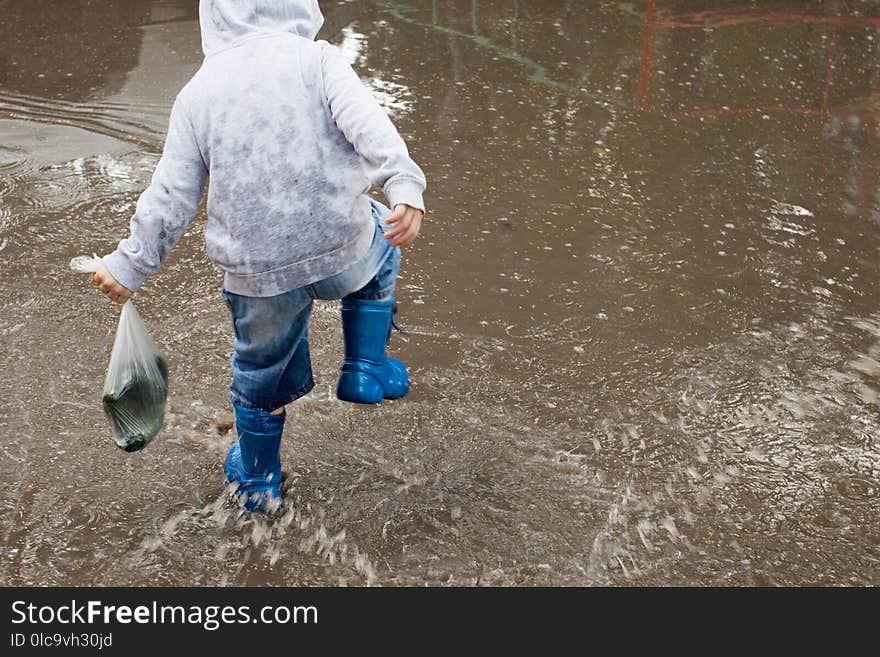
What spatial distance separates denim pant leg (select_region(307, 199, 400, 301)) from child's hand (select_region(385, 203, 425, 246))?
0.50 feet

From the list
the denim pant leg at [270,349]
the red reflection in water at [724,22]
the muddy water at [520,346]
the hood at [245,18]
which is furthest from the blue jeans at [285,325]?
the red reflection in water at [724,22]

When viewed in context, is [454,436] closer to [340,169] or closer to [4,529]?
[340,169]

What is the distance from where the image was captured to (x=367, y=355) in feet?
8.41

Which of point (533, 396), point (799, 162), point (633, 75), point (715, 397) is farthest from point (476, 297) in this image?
point (633, 75)

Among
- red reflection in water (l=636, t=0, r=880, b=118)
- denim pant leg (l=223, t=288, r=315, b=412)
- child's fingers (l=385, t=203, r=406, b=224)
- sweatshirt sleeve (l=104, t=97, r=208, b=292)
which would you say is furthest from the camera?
red reflection in water (l=636, t=0, r=880, b=118)

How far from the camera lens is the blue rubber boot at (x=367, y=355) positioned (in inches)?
100

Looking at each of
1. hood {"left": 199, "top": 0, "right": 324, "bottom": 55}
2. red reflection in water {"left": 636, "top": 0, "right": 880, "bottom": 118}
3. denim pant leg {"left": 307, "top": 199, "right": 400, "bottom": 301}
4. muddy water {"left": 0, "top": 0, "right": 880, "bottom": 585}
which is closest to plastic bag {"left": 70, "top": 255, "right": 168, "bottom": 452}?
muddy water {"left": 0, "top": 0, "right": 880, "bottom": 585}

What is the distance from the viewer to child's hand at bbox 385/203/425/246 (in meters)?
2.20

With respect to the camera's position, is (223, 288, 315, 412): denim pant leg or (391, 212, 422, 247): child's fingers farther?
(223, 288, 315, 412): denim pant leg

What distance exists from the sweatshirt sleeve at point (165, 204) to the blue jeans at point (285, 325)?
209 millimetres

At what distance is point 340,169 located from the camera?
7.64ft

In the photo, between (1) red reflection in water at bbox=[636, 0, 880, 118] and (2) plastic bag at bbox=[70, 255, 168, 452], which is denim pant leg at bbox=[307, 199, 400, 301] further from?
(1) red reflection in water at bbox=[636, 0, 880, 118]

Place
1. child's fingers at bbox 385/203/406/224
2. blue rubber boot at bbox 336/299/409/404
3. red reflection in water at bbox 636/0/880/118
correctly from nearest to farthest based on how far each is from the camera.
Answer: child's fingers at bbox 385/203/406/224 → blue rubber boot at bbox 336/299/409/404 → red reflection in water at bbox 636/0/880/118

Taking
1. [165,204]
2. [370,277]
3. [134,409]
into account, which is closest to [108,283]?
[165,204]
